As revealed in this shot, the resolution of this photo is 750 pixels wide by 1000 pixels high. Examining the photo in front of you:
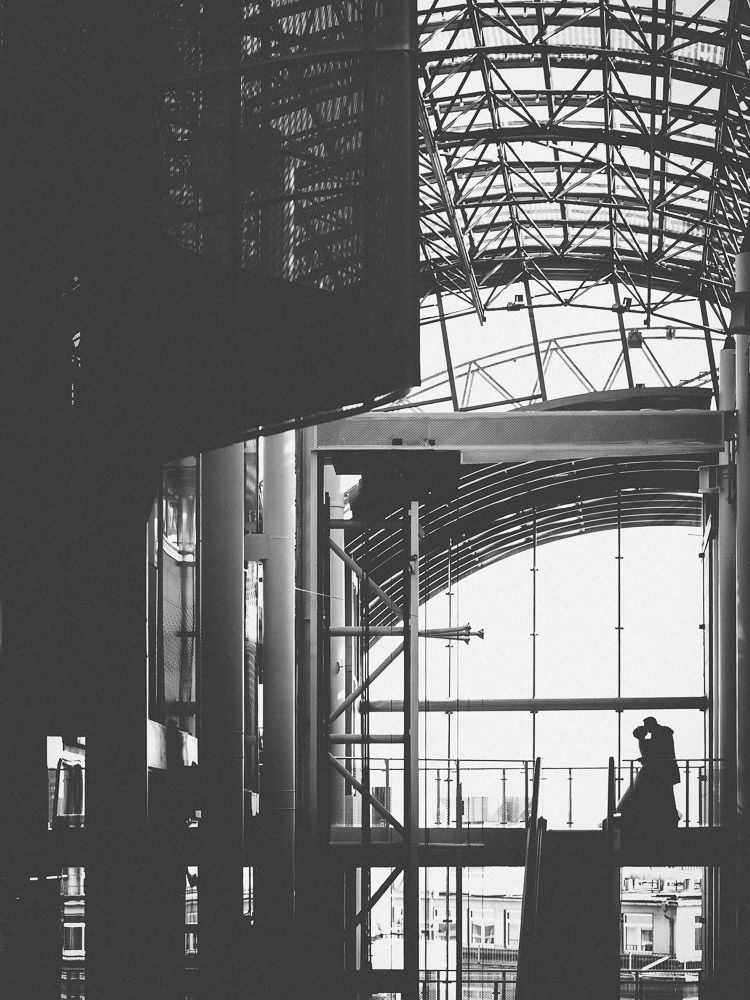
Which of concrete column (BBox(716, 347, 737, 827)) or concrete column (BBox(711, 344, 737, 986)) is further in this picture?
concrete column (BBox(716, 347, 737, 827))

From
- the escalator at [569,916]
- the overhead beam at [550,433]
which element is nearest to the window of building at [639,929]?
the escalator at [569,916]

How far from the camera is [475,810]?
80.2 feet

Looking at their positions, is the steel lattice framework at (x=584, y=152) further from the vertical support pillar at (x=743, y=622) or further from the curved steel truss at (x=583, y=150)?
the vertical support pillar at (x=743, y=622)

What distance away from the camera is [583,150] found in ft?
88.9

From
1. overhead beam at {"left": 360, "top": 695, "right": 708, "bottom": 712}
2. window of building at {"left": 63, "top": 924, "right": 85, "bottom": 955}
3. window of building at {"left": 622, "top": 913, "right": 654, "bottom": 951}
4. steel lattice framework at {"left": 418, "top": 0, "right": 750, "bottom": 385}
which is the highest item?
steel lattice framework at {"left": 418, "top": 0, "right": 750, "bottom": 385}

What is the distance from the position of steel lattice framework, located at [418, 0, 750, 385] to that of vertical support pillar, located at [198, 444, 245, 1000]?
10731 millimetres

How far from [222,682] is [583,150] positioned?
1612 centimetres

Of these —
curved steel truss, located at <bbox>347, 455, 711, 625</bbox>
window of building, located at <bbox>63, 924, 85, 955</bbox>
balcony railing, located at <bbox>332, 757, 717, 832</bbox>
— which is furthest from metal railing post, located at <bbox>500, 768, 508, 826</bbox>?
window of building, located at <bbox>63, 924, 85, 955</bbox>

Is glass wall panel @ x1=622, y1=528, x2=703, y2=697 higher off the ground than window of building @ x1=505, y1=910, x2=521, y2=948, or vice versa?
glass wall panel @ x1=622, y1=528, x2=703, y2=697

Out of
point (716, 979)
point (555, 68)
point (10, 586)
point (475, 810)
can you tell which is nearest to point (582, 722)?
point (475, 810)

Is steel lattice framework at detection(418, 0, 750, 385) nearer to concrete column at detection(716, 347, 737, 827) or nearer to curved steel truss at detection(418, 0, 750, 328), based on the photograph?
curved steel truss at detection(418, 0, 750, 328)

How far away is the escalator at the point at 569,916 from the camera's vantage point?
55.9 feet

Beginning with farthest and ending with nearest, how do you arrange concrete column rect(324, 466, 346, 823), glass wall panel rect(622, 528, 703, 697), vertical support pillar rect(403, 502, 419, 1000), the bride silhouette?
1. glass wall panel rect(622, 528, 703, 697)
2. concrete column rect(324, 466, 346, 823)
3. the bride silhouette
4. vertical support pillar rect(403, 502, 419, 1000)

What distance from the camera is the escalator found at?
671 inches
